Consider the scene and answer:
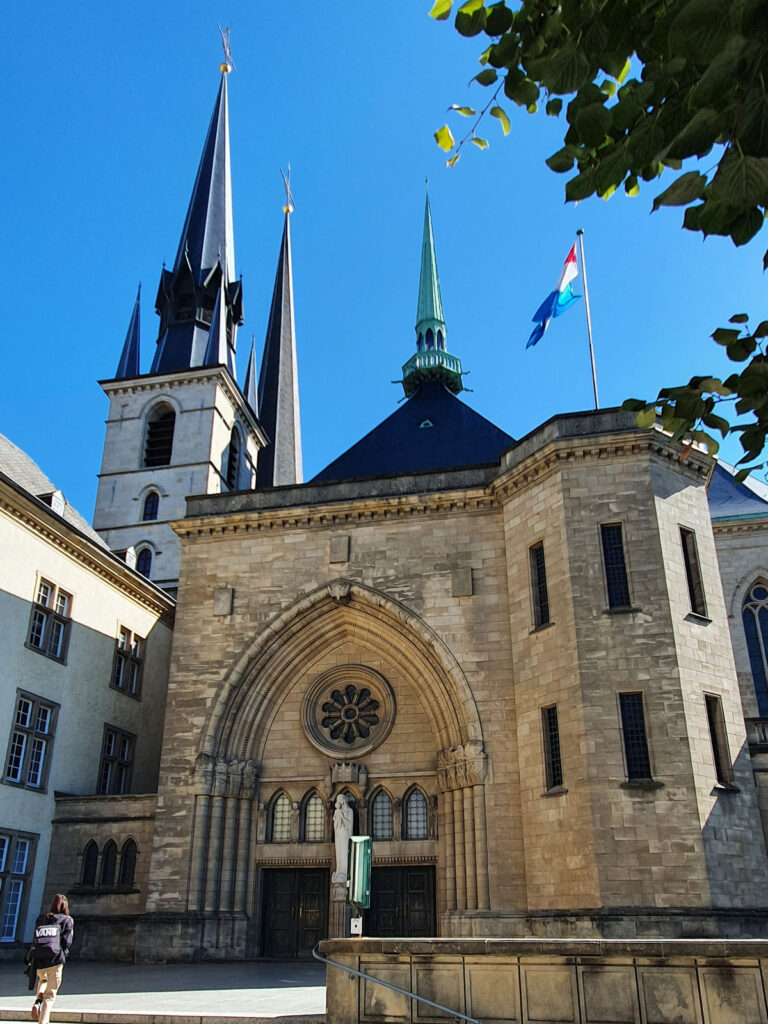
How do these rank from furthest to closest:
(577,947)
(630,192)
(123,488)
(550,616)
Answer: (123,488), (550,616), (577,947), (630,192)

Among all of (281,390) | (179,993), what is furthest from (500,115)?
(281,390)

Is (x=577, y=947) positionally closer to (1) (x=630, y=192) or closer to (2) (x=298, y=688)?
(1) (x=630, y=192)

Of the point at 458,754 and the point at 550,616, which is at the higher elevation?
the point at 550,616

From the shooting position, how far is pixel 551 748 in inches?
684

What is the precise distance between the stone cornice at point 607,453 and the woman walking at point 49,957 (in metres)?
12.5

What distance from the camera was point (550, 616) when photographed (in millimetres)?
18047

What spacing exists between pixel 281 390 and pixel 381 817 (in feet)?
130

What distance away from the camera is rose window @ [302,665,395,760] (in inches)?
799

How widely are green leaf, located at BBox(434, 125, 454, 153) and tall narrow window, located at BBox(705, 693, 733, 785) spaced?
14302mm

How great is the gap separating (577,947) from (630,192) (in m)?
6.82

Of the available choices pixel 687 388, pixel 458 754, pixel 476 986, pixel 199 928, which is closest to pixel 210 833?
pixel 199 928

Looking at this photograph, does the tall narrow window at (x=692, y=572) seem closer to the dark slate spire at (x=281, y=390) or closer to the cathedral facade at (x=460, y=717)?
the cathedral facade at (x=460, y=717)

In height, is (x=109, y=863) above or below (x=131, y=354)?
below

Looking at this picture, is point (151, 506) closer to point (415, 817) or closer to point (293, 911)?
point (293, 911)
